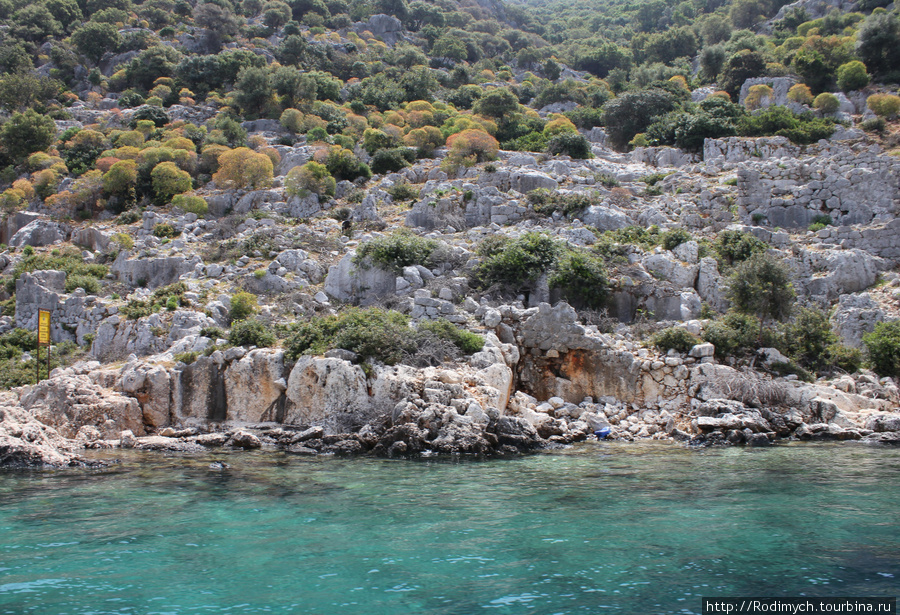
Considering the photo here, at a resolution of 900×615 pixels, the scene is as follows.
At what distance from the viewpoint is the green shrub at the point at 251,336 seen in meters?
17.9

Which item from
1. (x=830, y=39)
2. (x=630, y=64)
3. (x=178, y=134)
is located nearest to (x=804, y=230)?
(x=830, y=39)

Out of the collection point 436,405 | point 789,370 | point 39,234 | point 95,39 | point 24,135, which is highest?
point 95,39

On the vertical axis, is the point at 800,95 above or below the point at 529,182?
above

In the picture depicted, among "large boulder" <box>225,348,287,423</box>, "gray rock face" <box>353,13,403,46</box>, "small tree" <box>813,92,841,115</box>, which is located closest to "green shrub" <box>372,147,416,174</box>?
"large boulder" <box>225,348,287,423</box>

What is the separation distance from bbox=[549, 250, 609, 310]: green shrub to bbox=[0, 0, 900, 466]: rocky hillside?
80mm

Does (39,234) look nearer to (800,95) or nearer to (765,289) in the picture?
(765,289)

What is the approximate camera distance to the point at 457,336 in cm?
1752

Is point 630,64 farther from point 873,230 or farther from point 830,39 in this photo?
point 873,230

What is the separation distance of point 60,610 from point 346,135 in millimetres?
39898

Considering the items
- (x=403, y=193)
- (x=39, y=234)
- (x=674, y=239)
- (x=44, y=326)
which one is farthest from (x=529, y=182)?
(x=39, y=234)

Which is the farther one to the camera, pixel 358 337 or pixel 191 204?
pixel 191 204

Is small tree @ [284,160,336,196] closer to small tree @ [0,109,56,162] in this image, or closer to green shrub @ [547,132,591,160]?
green shrub @ [547,132,591,160]

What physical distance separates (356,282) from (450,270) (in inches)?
148

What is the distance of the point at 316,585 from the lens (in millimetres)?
6473
